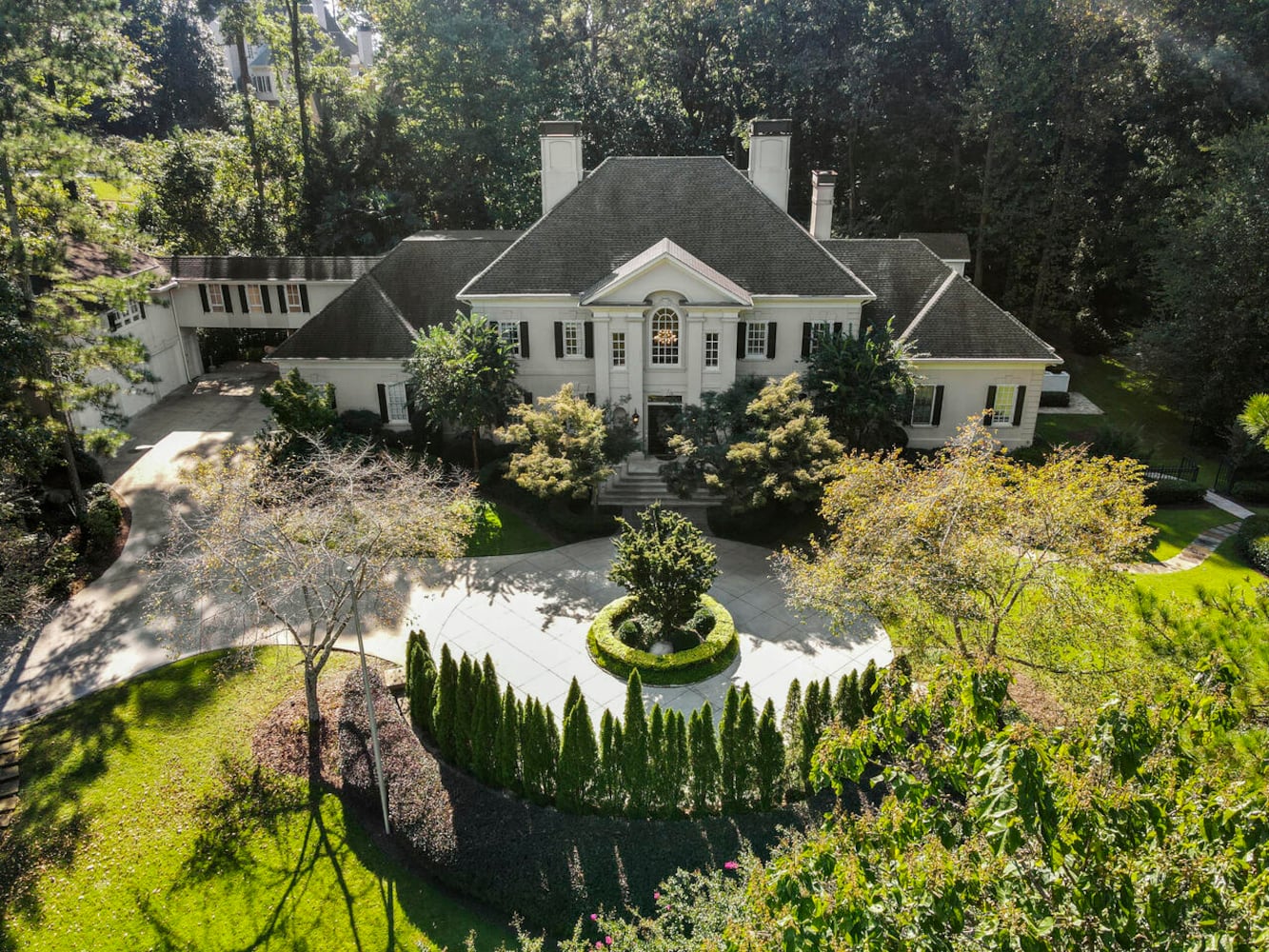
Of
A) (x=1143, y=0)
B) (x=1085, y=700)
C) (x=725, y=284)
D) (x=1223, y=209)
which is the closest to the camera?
(x=1085, y=700)

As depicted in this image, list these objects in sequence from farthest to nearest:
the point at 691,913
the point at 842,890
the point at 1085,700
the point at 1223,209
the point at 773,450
Result: the point at 1223,209 < the point at 773,450 < the point at 1085,700 < the point at 691,913 < the point at 842,890

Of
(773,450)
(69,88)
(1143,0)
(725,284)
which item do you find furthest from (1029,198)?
(69,88)

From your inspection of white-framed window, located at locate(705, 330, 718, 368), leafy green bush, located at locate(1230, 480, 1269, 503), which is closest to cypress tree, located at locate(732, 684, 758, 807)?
white-framed window, located at locate(705, 330, 718, 368)

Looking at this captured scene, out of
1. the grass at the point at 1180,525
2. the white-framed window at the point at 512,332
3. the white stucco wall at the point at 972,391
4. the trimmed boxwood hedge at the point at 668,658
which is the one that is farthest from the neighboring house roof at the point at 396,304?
the grass at the point at 1180,525

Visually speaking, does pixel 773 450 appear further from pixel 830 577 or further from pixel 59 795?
pixel 59 795

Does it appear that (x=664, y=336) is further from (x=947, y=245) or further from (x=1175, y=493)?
(x=1175, y=493)

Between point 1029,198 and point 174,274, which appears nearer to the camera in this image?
point 174,274

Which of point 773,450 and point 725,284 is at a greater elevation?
point 725,284
